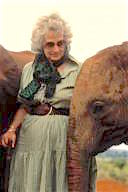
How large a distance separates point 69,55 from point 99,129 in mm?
317

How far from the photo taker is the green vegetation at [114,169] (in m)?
6.17

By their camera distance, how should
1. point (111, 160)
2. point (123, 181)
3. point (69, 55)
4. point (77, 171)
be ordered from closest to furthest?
point (77, 171) < point (69, 55) < point (111, 160) < point (123, 181)

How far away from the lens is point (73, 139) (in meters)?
2.25

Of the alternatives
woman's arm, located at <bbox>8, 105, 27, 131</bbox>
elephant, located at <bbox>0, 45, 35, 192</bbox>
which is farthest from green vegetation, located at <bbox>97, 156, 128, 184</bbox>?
Result: woman's arm, located at <bbox>8, 105, 27, 131</bbox>

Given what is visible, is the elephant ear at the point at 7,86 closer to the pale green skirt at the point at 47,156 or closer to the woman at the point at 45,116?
the woman at the point at 45,116

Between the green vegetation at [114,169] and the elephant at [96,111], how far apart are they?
144 inches

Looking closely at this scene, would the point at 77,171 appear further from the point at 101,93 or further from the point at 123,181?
the point at 123,181

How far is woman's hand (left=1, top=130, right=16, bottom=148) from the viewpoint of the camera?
7.42 ft

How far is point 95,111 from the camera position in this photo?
2289 mm

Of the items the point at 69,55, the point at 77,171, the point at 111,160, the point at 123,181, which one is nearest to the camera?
the point at 77,171

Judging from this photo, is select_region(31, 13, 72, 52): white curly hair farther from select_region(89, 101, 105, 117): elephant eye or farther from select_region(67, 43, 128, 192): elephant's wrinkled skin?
select_region(89, 101, 105, 117): elephant eye

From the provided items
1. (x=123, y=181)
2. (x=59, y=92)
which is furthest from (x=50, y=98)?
(x=123, y=181)

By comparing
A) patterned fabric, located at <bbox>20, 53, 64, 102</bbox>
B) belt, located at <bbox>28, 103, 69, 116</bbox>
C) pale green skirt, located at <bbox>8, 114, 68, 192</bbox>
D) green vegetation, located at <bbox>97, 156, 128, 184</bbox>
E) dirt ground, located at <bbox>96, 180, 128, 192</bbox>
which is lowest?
dirt ground, located at <bbox>96, 180, 128, 192</bbox>

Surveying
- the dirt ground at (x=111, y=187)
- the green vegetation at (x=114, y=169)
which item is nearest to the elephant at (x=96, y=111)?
the green vegetation at (x=114, y=169)
